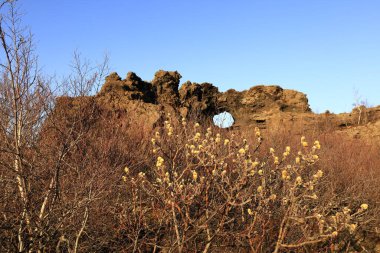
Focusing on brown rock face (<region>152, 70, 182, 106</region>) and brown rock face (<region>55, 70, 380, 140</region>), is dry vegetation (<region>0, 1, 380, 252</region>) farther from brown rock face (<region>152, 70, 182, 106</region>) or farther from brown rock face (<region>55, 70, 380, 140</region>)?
brown rock face (<region>152, 70, 182, 106</region>)

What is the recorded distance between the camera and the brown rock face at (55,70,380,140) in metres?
15.0

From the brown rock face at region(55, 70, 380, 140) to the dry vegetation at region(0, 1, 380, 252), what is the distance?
10.1 feet

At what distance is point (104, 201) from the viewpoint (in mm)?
5785

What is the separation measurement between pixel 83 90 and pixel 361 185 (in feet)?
24.7

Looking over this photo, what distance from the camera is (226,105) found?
2261 cm

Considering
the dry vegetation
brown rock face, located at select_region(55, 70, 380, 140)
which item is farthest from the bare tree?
brown rock face, located at select_region(55, 70, 380, 140)

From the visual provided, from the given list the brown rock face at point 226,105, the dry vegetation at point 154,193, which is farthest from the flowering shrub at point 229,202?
the brown rock face at point 226,105

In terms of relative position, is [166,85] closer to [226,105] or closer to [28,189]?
[226,105]

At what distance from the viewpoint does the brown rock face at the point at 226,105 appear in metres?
15.0

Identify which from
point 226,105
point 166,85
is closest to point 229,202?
point 166,85

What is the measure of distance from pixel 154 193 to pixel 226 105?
17336 mm

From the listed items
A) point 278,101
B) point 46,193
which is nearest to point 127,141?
point 46,193

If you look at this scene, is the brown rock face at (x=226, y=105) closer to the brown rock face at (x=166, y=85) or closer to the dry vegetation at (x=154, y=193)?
the brown rock face at (x=166, y=85)

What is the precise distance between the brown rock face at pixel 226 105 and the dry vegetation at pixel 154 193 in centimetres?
306
